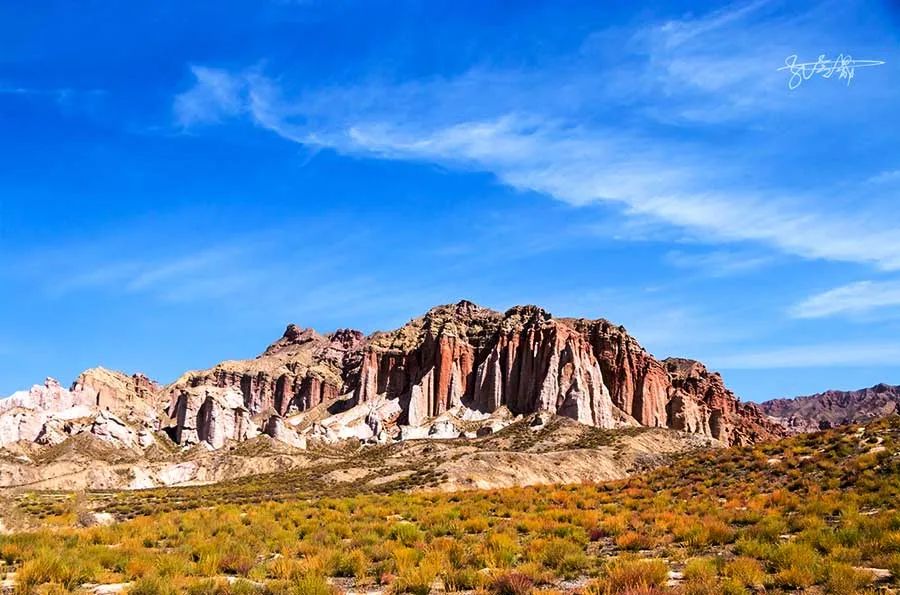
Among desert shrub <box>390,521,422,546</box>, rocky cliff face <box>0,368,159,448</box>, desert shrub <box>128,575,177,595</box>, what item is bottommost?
desert shrub <box>128,575,177,595</box>

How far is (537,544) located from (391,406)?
5524 inches

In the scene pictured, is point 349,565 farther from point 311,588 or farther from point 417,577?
point 311,588

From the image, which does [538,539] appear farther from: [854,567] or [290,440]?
[290,440]

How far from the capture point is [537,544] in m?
16.6

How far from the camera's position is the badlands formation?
107 meters

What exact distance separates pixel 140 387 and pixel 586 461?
146 meters

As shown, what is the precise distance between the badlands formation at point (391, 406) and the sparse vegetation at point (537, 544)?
65.5 metres

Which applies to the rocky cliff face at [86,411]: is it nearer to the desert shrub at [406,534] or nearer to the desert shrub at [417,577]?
the desert shrub at [406,534]

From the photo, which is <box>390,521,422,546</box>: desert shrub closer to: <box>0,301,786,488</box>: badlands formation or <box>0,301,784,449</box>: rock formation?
<box>0,301,786,488</box>: badlands formation

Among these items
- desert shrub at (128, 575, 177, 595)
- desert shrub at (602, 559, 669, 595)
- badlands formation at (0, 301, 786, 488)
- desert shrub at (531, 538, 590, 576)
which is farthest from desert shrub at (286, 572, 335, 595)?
badlands formation at (0, 301, 786, 488)

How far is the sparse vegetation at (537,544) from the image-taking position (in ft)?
42.0

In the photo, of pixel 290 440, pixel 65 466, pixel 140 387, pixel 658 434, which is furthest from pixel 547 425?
pixel 140 387

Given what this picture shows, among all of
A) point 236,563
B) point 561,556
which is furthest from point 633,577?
point 236,563

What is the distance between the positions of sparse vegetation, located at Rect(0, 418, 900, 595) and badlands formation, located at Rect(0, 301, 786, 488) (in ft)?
215
